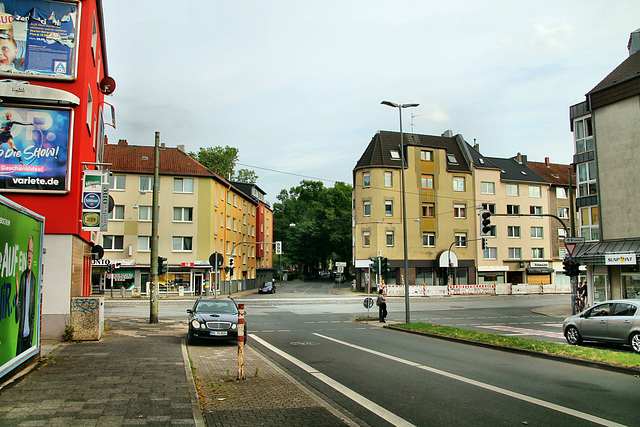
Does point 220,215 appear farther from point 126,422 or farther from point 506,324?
point 126,422

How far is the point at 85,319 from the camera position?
1405 cm

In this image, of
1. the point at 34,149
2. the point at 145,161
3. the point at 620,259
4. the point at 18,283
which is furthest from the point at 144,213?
the point at 18,283

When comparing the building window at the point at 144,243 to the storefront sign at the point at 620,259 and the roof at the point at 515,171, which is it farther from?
→ the roof at the point at 515,171

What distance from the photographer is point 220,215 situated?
5231 cm

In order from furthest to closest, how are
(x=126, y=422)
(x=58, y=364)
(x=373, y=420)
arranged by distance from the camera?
(x=58, y=364) → (x=373, y=420) → (x=126, y=422)

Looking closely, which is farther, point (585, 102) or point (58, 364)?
point (585, 102)

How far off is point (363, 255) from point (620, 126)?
31068 millimetres

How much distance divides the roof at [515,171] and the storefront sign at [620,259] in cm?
3540

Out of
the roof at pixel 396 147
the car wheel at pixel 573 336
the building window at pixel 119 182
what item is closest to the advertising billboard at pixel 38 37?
the car wheel at pixel 573 336

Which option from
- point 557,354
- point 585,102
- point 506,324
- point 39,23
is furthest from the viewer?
point 585,102

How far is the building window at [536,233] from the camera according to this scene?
59094mm

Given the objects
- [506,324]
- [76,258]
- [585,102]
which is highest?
[585,102]

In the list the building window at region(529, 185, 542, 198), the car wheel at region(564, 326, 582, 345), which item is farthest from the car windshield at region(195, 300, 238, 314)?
the building window at region(529, 185, 542, 198)

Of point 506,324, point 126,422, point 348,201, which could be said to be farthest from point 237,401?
point 348,201
